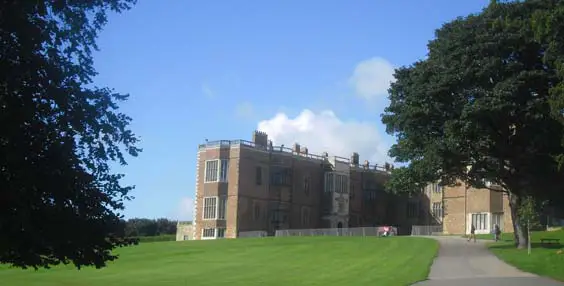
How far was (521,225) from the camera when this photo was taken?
44.4 meters

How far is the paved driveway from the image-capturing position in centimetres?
2831

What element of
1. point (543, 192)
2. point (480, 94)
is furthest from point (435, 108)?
point (543, 192)

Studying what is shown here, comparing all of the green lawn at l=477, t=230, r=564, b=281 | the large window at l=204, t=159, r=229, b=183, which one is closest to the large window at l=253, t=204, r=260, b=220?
the large window at l=204, t=159, r=229, b=183

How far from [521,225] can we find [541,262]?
952 cm

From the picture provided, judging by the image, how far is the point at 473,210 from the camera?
79.7 meters

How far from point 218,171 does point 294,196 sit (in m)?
11.7

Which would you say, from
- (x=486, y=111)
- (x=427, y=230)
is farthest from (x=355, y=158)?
(x=486, y=111)

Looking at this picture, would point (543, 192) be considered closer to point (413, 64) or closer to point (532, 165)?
point (532, 165)

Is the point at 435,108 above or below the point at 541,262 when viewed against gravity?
above

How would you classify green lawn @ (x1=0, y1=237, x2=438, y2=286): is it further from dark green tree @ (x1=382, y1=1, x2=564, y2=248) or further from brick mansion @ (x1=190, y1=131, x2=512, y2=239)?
brick mansion @ (x1=190, y1=131, x2=512, y2=239)

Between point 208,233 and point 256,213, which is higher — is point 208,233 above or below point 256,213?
below

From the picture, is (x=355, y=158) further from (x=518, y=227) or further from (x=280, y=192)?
(x=518, y=227)

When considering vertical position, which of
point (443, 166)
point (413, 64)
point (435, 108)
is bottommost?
point (443, 166)

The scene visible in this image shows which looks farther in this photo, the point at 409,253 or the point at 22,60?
the point at 409,253
